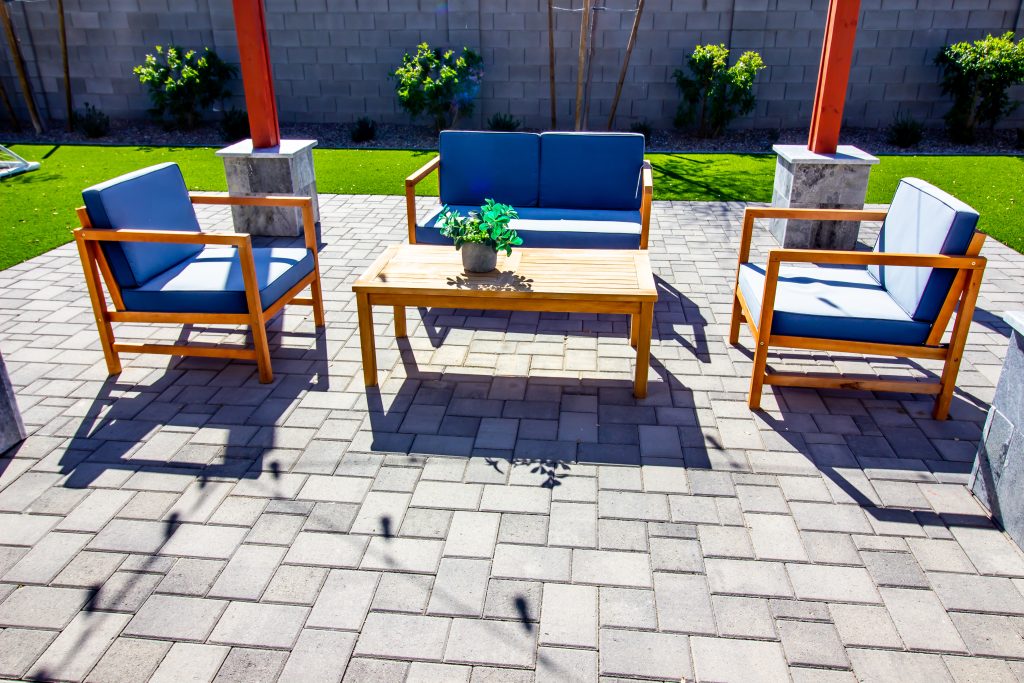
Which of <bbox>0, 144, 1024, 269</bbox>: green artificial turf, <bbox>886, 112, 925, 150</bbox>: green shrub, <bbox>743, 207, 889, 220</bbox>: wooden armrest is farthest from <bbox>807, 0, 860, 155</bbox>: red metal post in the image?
<bbox>886, 112, 925, 150</bbox>: green shrub

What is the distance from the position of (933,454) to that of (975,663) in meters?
Answer: 1.31

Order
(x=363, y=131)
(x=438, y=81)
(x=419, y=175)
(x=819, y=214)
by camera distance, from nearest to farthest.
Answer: (x=819, y=214) → (x=419, y=175) → (x=438, y=81) → (x=363, y=131)

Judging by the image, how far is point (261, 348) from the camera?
13.1 feet

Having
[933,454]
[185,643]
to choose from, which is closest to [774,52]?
[933,454]

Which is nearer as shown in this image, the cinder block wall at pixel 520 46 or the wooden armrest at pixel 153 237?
the wooden armrest at pixel 153 237

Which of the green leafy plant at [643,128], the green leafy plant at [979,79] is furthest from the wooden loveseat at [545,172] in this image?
the green leafy plant at [979,79]

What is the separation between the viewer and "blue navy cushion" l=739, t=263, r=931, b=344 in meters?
3.63

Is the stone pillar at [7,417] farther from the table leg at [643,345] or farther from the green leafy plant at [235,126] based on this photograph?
the green leafy plant at [235,126]

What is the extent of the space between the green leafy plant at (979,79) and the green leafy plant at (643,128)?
3959mm

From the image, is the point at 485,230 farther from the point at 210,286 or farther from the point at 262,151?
the point at 262,151

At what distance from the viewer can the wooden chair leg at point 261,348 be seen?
3.95 metres

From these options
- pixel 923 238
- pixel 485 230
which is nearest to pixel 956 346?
pixel 923 238

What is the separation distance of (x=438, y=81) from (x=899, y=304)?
775 centimetres

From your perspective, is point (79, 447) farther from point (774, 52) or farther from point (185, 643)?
point (774, 52)
